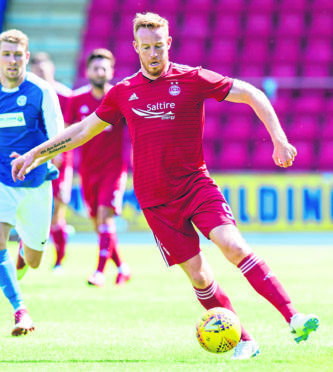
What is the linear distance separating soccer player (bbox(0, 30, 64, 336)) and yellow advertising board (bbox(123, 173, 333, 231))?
9.98 metres

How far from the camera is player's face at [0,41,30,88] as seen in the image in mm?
5887

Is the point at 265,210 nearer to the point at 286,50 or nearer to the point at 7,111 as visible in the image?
the point at 286,50

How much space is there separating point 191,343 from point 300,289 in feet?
10.7

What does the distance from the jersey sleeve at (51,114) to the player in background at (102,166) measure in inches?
107

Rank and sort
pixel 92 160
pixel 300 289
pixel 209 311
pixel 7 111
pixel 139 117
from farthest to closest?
pixel 92 160 → pixel 300 289 → pixel 7 111 → pixel 139 117 → pixel 209 311

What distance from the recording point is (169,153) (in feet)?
15.9

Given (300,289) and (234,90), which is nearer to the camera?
(234,90)

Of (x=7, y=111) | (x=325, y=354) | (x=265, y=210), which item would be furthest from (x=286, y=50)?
(x=325, y=354)

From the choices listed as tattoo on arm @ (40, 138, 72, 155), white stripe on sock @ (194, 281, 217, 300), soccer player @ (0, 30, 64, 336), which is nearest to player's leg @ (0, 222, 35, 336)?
soccer player @ (0, 30, 64, 336)

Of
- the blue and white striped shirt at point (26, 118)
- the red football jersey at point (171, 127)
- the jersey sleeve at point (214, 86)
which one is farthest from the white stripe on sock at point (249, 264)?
the blue and white striped shirt at point (26, 118)

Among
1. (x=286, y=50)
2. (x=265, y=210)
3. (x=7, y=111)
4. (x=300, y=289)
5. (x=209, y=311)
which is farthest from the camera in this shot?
(x=286, y=50)

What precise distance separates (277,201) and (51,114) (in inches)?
418

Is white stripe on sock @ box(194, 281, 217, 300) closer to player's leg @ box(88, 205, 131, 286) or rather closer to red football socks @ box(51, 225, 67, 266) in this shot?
player's leg @ box(88, 205, 131, 286)

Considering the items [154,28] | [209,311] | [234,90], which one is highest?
[154,28]
